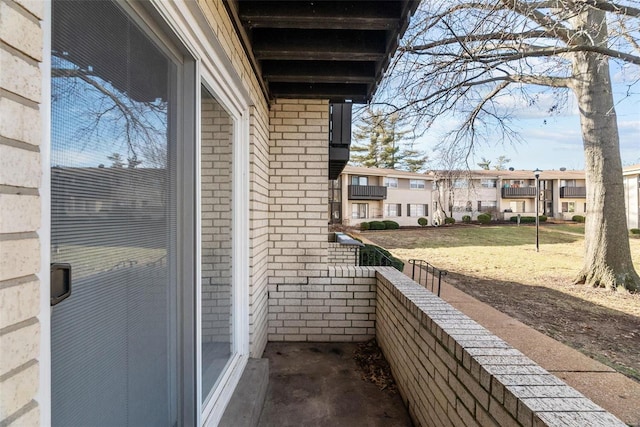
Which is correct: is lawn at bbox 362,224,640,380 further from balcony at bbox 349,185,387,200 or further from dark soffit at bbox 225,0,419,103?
balcony at bbox 349,185,387,200

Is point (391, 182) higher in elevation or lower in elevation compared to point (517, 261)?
higher

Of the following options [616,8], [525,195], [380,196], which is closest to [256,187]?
[616,8]

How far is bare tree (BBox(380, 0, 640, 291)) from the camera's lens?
511cm

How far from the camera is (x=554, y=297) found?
6.62 meters

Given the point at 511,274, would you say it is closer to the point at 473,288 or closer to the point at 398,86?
the point at 473,288

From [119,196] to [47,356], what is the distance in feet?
1.83

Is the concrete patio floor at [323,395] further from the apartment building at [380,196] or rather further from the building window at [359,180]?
the building window at [359,180]

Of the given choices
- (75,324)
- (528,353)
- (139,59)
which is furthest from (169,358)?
(528,353)

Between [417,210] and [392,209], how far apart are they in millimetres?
2749

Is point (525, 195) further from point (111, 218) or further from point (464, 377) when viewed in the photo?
point (111, 218)

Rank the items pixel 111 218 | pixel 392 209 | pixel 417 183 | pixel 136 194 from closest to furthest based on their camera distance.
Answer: pixel 111 218 → pixel 136 194 → pixel 392 209 → pixel 417 183

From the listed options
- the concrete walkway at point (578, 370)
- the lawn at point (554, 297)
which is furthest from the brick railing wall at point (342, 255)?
the concrete walkway at point (578, 370)

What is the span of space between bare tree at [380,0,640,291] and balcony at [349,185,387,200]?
18.1 metres

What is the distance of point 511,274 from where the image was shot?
8727mm
